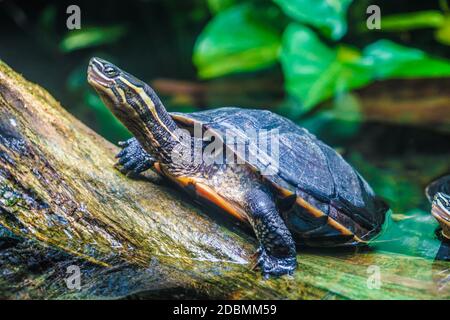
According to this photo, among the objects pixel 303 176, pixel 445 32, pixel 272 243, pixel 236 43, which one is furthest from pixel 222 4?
pixel 272 243

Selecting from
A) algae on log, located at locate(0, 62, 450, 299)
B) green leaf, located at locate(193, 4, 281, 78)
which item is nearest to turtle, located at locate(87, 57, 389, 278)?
algae on log, located at locate(0, 62, 450, 299)

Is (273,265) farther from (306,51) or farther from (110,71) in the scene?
(306,51)

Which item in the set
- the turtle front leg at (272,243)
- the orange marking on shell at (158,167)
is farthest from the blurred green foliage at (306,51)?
the turtle front leg at (272,243)

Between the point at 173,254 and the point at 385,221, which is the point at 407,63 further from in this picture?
the point at 173,254

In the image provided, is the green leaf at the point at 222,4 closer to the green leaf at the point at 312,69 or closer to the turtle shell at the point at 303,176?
the green leaf at the point at 312,69
